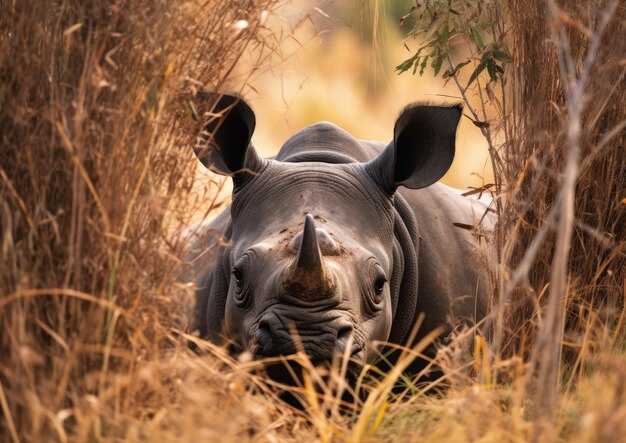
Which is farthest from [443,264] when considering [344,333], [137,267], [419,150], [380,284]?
[137,267]

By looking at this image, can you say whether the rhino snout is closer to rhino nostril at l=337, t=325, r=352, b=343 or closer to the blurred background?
rhino nostril at l=337, t=325, r=352, b=343

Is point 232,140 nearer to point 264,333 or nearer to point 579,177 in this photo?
point 264,333

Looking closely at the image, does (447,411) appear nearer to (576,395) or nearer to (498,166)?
(576,395)

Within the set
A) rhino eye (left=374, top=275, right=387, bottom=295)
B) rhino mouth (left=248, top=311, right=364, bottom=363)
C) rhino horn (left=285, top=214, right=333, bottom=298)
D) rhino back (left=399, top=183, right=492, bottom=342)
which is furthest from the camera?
rhino back (left=399, top=183, right=492, bottom=342)

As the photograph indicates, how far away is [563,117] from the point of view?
4.62 metres

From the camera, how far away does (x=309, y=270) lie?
13.5 ft

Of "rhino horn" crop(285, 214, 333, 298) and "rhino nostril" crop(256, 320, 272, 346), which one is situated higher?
"rhino horn" crop(285, 214, 333, 298)

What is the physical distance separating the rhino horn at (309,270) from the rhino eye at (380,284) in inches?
22.6

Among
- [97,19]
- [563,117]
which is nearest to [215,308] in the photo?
[563,117]

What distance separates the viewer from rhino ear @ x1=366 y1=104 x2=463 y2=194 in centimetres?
511

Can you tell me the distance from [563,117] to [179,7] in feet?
6.07

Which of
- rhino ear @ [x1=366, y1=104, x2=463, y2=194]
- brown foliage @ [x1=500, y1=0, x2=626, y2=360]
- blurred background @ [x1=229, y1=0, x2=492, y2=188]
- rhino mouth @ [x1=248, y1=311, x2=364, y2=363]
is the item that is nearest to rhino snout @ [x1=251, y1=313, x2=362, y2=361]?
rhino mouth @ [x1=248, y1=311, x2=364, y2=363]

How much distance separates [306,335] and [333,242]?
50 centimetres

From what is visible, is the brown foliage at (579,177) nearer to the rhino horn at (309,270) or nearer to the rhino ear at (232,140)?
the rhino horn at (309,270)
